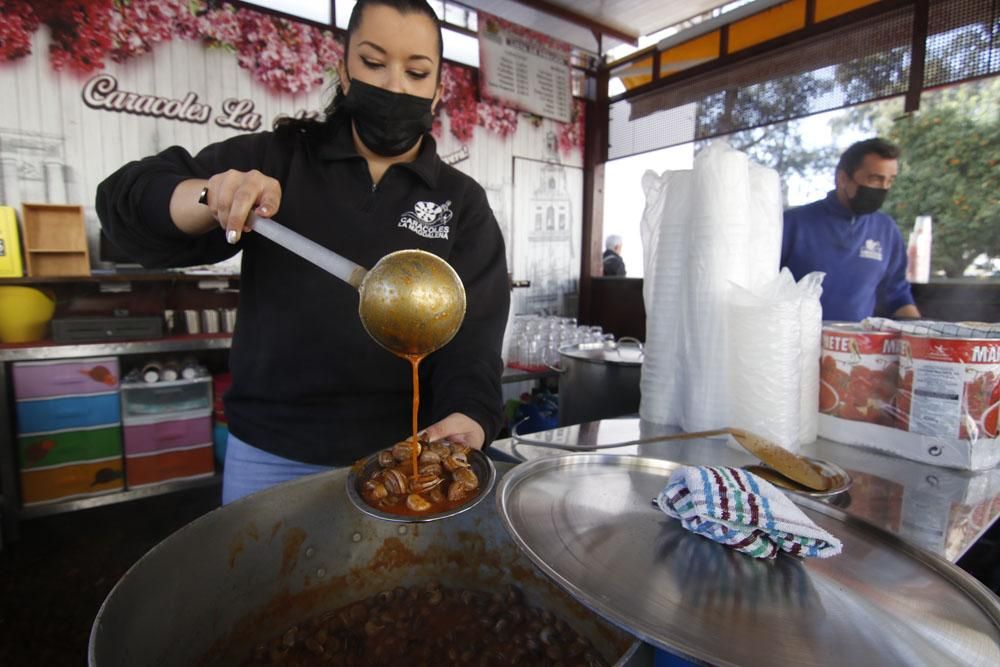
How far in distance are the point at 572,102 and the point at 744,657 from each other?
20.0 ft

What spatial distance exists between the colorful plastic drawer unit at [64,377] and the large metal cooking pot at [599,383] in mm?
2842

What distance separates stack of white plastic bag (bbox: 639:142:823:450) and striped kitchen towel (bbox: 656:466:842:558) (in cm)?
69

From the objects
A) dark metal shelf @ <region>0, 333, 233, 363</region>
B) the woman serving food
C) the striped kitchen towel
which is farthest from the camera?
dark metal shelf @ <region>0, 333, 233, 363</region>

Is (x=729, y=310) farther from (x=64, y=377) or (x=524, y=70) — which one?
(x=524, y=70)

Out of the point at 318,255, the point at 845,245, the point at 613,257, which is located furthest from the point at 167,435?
the point at 613,257

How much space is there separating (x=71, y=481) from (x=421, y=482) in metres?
3.45

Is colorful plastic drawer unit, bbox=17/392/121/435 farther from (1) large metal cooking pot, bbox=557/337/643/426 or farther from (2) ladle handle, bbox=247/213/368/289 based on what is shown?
(2) ladle handle, bbox=247/213/368/289

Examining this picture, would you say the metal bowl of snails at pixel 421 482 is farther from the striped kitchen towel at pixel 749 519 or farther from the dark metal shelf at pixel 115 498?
the dark metal shelf at pixel 115 498

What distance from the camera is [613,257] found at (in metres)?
6.42

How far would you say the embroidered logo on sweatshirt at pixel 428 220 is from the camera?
4.67ft

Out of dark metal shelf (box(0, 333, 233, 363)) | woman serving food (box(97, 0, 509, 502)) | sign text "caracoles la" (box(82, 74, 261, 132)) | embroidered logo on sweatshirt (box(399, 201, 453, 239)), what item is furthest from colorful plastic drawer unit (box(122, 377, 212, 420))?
embroidered logo on sweatshirt (box(399, 201, 453, 239))

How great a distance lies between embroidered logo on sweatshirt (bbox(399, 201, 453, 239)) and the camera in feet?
4.67

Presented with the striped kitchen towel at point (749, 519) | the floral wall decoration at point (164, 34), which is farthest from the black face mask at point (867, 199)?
the floral wall decoration at point (164, 34)

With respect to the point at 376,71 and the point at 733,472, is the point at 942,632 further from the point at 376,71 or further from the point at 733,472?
the point at 376,71
